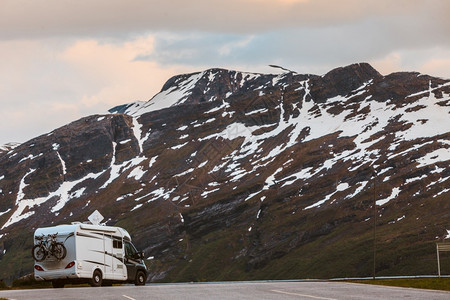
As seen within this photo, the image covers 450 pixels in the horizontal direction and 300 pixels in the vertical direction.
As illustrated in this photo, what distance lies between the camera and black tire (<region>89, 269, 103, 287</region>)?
2133 inches

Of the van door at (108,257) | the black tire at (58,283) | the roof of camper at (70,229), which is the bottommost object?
the black tire at (58,283)

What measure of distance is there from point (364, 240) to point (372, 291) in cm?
15977

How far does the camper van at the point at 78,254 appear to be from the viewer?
174 ft

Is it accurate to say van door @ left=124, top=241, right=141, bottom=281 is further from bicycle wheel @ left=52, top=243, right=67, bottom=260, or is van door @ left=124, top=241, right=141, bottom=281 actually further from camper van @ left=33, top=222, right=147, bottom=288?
bicycle wheel @ left=52, top=243, right=67, bottom=260

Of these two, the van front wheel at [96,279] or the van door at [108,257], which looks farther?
the van door at [108,257]

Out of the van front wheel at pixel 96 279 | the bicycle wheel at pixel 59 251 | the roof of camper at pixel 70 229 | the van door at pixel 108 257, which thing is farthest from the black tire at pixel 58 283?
the roof of camper at pixel 70 229

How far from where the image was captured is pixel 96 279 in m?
54.6

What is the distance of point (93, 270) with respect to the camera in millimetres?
54406

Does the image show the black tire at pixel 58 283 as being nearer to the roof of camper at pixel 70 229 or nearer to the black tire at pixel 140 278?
the roof of camper at pixel 70 229

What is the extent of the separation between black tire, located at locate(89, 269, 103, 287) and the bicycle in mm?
2638

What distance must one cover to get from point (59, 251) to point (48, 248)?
853 millimetres

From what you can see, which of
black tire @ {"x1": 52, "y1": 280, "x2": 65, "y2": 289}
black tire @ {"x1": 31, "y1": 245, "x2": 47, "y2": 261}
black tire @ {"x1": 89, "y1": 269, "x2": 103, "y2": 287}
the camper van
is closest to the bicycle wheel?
the camper van

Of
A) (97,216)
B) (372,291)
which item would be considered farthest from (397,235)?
(372,291)

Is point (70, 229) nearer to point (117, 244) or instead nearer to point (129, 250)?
point (117, 244)
